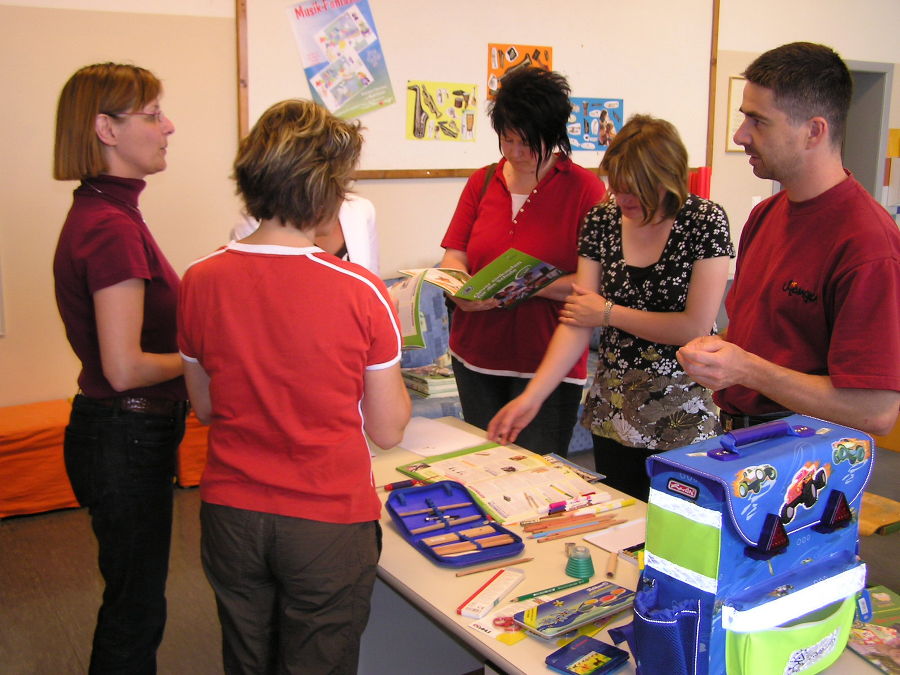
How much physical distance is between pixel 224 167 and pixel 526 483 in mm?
2727

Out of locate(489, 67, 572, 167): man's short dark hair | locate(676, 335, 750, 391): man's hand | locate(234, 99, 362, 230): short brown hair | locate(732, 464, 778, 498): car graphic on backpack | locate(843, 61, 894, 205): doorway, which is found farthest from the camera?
locate(843, 61, 894, 205): doorway

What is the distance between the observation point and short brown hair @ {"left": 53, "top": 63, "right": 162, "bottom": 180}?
175 cm

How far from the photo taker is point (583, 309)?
205cm

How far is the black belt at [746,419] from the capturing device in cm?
162

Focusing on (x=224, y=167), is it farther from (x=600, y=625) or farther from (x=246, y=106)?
(x=600, y=625)

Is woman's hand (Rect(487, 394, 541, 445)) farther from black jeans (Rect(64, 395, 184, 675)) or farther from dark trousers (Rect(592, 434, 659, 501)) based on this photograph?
black jeans (Rect(64, 395, 184, 675))

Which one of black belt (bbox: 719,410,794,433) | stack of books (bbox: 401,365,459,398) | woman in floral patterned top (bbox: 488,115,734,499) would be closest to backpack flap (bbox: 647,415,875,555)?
black belt (bbox: 719,410,794,433)

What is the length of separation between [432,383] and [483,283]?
1.89m

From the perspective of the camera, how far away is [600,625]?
1.33 metres

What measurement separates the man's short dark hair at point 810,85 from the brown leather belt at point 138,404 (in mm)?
1355

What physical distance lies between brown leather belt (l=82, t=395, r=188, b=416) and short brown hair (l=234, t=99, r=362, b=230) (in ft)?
2.04

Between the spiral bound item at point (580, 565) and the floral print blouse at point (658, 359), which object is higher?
the floral print blouse at point (658, 359)

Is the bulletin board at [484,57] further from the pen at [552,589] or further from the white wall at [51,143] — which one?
the pen at [552,589]

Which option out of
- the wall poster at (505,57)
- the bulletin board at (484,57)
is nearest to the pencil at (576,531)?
the bulletin board at (484,57)
